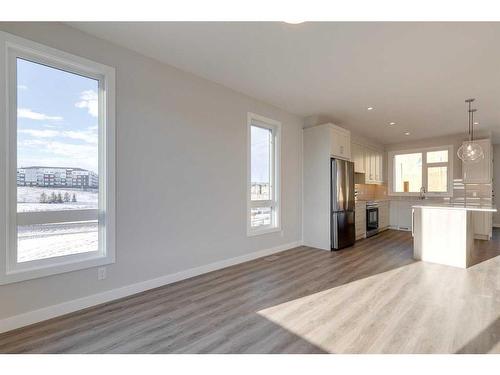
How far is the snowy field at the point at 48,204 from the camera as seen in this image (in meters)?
2.23

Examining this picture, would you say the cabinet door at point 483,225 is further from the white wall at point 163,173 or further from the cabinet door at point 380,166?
the white wall at point 163,173

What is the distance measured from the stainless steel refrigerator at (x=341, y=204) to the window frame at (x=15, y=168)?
375 cm

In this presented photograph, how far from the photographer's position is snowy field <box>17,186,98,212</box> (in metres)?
2.23

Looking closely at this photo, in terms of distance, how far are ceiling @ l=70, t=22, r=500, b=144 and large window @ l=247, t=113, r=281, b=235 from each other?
1.56ft

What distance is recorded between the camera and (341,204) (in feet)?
16.3

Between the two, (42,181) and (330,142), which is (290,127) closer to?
(330,142)

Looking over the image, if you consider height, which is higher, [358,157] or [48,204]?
[358,157]

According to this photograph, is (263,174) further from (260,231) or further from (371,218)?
(371,218)

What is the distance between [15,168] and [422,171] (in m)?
8.57

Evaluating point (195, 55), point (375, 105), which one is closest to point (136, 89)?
point (195, 55)

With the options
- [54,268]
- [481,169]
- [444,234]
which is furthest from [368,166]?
[54,268]

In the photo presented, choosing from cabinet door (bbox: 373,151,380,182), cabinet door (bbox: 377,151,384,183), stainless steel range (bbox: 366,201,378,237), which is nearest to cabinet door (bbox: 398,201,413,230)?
cabinet door (bbox: 377,151,384,183)

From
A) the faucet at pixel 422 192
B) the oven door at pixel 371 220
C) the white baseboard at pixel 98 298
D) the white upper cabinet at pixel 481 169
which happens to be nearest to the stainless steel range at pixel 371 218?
the oven door at pixel 371 220

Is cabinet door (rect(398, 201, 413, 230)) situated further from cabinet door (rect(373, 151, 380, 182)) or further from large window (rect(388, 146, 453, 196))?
cabinet door (rect(373, 151, 380, 182))
